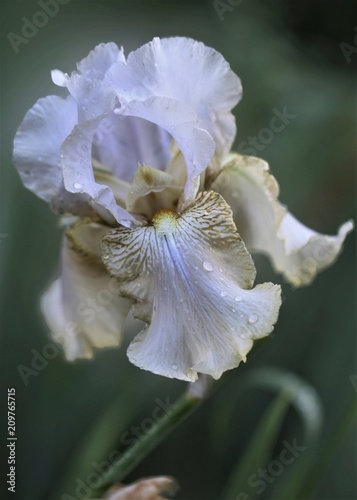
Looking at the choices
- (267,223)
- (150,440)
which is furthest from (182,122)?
(150,440)

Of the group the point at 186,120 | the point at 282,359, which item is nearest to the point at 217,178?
the point at 186,120

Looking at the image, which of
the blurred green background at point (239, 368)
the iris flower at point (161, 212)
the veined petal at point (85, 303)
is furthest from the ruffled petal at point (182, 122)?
the blurred green background at point (239, 368)

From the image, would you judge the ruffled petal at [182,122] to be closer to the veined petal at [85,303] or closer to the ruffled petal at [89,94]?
the ruffled petal at [89,94]

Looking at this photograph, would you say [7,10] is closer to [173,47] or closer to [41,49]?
[41,49]

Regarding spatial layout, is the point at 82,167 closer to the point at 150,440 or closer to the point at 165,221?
the point at 165,221

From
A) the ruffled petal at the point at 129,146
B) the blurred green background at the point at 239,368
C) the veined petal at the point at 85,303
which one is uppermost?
the ruffled petal at the point at 129,146

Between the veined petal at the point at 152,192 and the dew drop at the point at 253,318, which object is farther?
the veined petal at the point at 152,192
